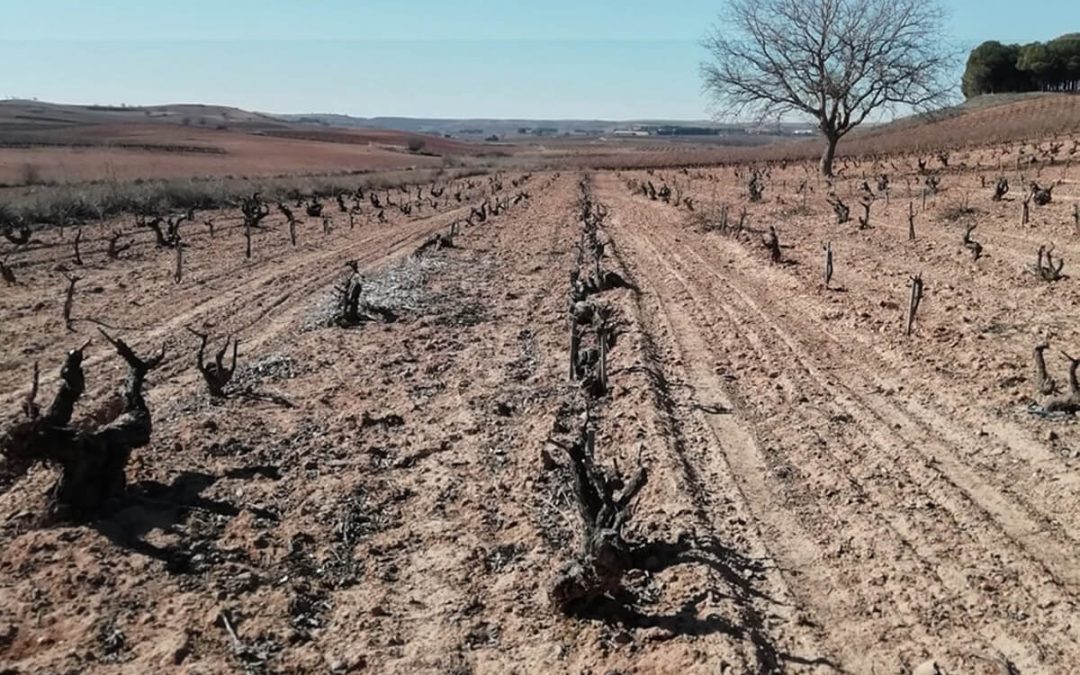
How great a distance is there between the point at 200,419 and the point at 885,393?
22.3 feet

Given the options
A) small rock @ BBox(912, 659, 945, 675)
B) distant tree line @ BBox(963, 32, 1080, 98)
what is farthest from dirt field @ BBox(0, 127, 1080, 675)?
distant tree line @ BBox(963, 32, 1080, 98)

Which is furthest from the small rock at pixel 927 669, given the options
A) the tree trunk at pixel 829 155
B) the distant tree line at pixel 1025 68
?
the distant tree line at pixel 1025 68

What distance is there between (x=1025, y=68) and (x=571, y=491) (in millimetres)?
88080

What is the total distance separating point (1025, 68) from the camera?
264 ft

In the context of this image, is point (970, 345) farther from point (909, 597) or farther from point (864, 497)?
point (909, 597)

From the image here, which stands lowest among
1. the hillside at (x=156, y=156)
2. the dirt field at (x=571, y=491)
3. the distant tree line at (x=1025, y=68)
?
the dirt field at (x=571, y=491)

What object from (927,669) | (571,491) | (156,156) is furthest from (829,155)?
(156,156)

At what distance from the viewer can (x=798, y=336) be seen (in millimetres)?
11883

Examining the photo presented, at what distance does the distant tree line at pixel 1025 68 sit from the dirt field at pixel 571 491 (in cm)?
7449

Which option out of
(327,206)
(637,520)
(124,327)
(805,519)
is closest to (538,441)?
(637,520)

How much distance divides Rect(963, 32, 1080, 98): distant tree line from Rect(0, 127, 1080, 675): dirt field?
74.5 m

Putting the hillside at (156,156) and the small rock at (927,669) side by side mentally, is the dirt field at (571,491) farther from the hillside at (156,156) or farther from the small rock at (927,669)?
the hillside at (156,156)

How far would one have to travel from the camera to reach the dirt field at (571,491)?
5.24 m

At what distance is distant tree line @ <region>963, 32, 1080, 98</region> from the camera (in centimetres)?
7714
